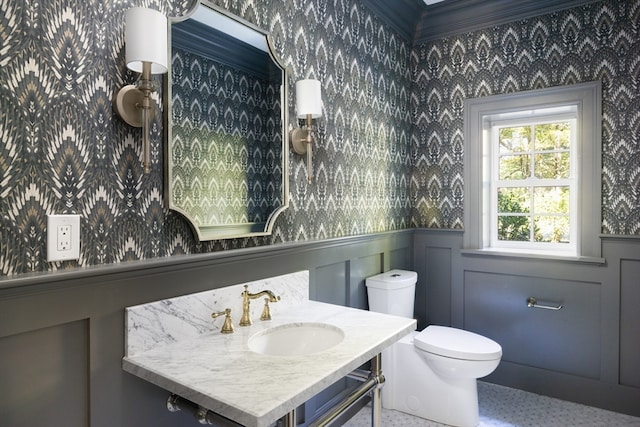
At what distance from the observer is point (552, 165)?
278cm

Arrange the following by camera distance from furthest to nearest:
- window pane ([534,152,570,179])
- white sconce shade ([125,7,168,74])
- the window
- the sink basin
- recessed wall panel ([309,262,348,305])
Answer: window pane ([534,152,570,179]), the window, recessed wall panel ([309,262,348,305]), the sink basin, white sconce shade ([125,7,168,74])

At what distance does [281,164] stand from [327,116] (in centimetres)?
52

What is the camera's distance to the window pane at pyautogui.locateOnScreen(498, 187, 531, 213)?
288cm

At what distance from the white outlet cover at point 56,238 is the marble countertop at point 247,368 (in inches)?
13.7

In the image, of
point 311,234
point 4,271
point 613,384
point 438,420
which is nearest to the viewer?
point 4,271

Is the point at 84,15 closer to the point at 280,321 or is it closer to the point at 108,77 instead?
the point at 108,77

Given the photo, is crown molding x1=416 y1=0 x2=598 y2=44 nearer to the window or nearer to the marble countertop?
the window

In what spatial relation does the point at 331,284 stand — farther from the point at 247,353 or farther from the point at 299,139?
the point at 247,353

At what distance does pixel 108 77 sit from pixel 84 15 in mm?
178

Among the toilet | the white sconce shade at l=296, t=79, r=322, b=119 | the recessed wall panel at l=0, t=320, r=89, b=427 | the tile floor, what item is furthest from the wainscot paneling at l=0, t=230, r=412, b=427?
the tile floor

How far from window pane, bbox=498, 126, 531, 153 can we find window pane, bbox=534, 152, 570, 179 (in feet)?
0.39

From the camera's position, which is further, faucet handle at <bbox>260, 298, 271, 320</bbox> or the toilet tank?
the toilet tank

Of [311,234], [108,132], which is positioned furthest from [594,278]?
[108,132]

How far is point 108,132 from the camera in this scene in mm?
1243
